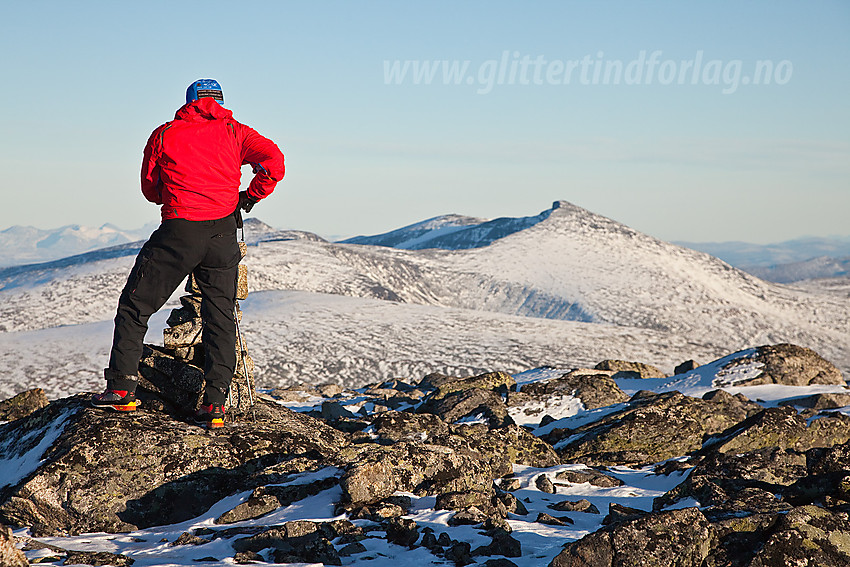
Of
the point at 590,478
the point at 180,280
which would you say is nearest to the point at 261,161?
the point at 180,280

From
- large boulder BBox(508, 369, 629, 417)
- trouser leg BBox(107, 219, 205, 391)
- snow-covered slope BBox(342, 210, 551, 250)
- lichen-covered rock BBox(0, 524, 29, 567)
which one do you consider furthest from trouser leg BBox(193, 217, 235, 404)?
snow-covered slope BBox(342, 210, 551, 250)

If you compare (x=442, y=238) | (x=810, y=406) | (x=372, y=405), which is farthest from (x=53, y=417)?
(x=442, y=238)

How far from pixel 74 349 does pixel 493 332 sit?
3099cm

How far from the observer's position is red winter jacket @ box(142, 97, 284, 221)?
9281mm

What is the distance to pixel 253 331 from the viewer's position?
163 feet

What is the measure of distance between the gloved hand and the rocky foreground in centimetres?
329

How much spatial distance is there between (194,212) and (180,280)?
3.21 feet

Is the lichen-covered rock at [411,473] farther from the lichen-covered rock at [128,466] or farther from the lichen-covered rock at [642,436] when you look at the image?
the lichen-covered rock at [642,436]

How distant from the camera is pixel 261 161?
9938 millimetres

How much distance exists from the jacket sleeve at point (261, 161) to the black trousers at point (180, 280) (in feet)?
1.97

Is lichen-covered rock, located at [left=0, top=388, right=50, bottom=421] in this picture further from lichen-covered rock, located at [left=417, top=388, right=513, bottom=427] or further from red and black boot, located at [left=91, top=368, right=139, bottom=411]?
lichen-covered rock, located at [left=417, top=388, right=513, bottom=427]

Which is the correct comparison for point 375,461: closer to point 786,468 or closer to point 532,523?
point 532,523

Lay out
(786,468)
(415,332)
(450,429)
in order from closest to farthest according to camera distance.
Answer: (786,468) < (450,429) < (415,332)

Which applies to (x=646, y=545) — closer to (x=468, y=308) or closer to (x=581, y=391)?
(x=581, y=391)
